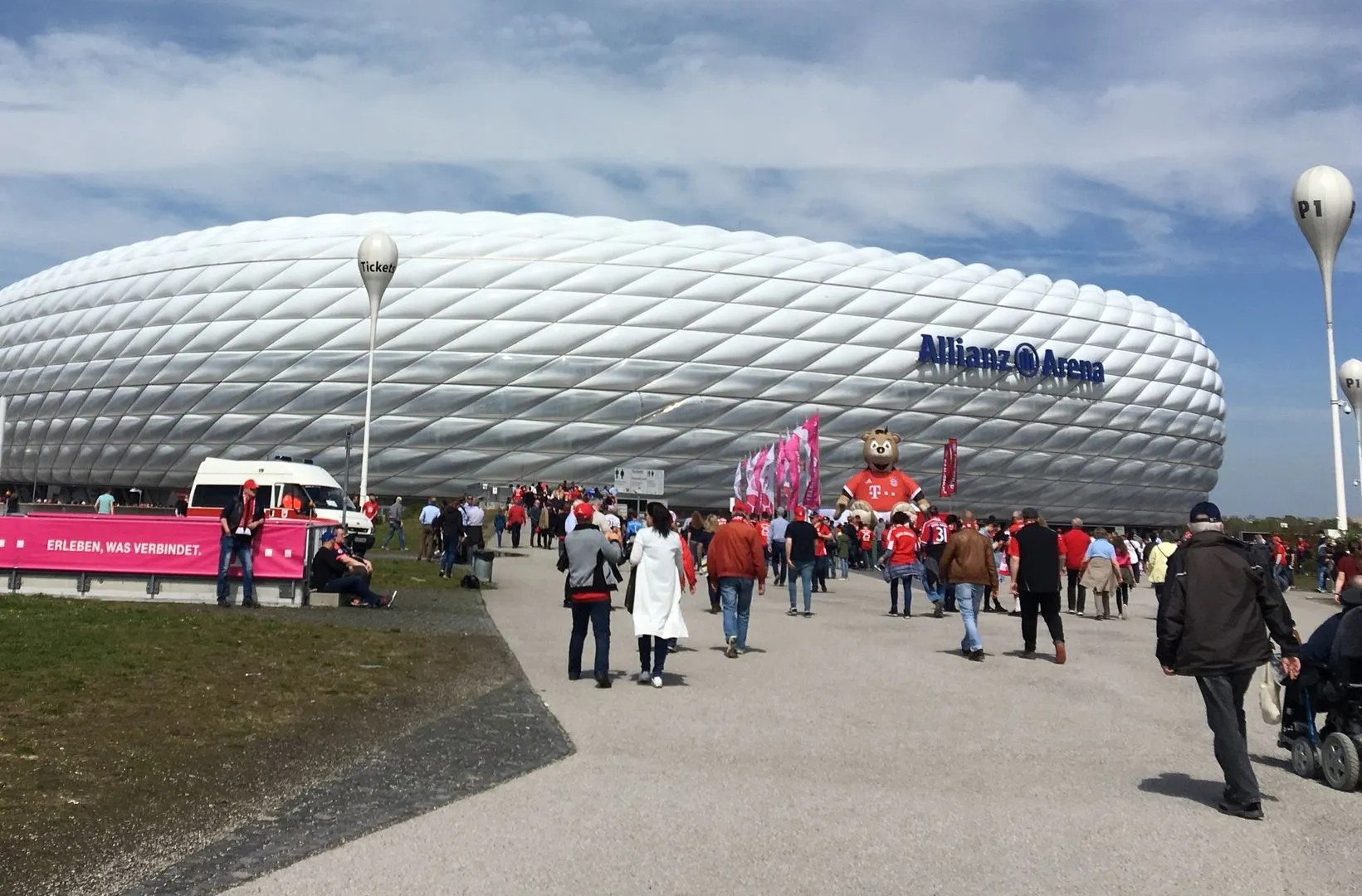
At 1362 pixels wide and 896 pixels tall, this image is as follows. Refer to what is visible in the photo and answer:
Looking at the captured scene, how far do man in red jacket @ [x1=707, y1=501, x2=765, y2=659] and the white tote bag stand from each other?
5759 millimetres

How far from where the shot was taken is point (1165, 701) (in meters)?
9.52

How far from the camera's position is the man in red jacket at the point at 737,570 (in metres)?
12.1

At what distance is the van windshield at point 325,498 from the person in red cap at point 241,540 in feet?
31.9

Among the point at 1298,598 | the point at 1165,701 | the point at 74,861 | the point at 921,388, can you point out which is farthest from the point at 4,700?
the point at 921,388

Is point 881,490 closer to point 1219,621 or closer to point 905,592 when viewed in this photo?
point 905,592

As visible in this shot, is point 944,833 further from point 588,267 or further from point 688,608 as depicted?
point 588,267

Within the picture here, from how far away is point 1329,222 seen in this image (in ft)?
74.8

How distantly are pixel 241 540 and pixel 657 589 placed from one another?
700cm

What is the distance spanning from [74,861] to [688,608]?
14.0m

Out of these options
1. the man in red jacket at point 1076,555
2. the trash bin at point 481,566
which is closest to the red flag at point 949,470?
the man in red jacket at point 1076,555

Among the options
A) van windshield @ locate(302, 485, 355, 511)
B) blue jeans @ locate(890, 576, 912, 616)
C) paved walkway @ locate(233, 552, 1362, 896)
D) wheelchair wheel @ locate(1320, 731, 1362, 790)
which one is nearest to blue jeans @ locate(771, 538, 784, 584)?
blue jeans @ locate(890, 576, 912, 616)

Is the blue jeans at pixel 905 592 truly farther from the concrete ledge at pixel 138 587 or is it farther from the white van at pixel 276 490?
the white van at pixel 276 490

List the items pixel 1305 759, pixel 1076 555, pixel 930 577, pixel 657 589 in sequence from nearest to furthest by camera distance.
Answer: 1. pixel 1305 759
2. pixel 657 589
3. pixel 930 577
4. pixel 1076 555

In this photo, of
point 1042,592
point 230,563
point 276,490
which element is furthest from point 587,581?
point 276,490
